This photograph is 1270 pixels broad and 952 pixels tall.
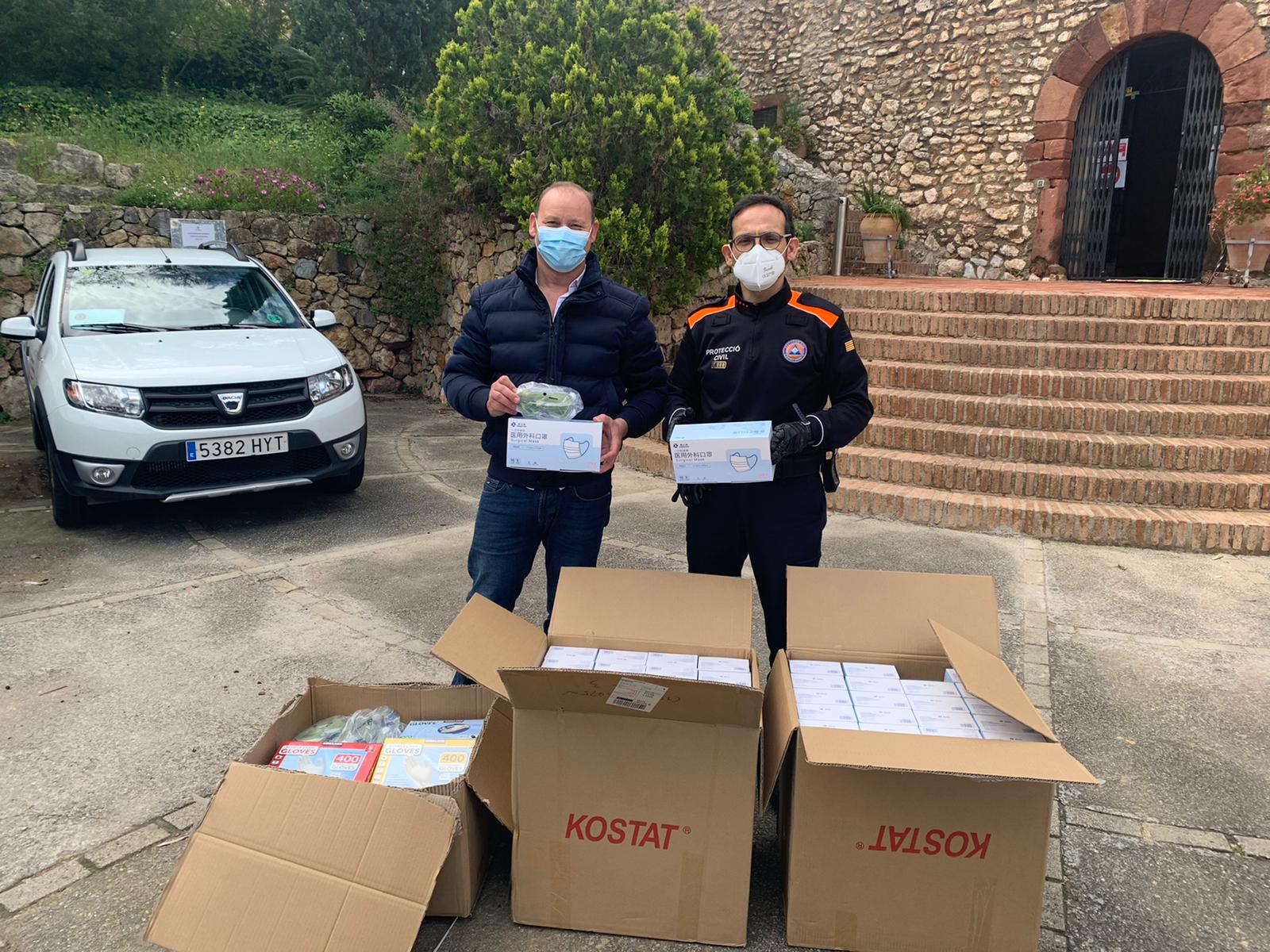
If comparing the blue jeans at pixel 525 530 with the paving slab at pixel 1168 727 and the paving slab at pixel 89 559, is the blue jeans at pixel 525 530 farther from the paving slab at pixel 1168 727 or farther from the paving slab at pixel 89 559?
the paving slab at pixel 89 559

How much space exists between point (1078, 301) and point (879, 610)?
5.53 m

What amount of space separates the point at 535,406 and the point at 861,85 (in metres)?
10.8

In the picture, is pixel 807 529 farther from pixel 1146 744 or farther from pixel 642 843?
pixel 1146 744

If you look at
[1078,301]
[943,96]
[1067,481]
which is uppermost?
[943,96]

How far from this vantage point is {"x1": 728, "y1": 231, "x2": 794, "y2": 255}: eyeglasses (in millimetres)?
2605

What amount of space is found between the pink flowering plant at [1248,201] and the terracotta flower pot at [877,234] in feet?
11.0

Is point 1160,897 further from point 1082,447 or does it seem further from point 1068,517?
point 1082,447

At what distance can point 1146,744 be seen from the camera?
9.95 feet

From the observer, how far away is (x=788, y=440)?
8.30ft

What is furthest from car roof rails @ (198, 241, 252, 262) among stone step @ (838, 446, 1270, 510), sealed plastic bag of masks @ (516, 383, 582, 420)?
sealed plastic bag of masks @ (516, 383, 582, 420)

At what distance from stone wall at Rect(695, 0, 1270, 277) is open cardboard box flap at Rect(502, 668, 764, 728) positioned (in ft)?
33.4

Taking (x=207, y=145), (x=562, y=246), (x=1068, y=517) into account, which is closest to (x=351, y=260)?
(x=207, y=145)

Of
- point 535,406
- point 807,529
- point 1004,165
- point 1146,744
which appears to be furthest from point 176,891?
point 1004,165

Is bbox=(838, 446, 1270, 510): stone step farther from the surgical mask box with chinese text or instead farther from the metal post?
the metal post
